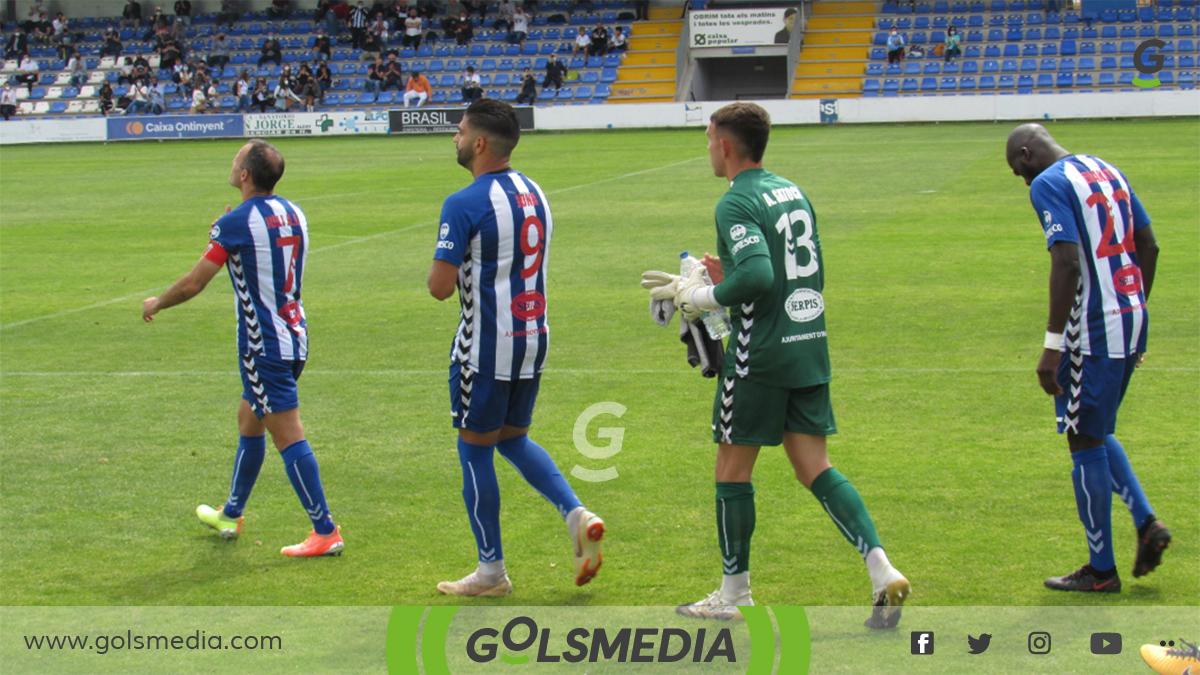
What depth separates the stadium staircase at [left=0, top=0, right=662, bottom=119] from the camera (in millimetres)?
44812

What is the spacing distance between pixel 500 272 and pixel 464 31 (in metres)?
46.7

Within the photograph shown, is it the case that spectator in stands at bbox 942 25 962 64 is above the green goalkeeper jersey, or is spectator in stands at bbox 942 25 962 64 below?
above

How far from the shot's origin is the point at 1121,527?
5543 millimetres

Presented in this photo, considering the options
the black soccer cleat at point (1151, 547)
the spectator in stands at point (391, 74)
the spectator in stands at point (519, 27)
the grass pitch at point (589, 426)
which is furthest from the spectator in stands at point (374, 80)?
the black soccer cleat at point (1151, 547)

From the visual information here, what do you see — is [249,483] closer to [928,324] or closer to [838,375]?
[838,375]

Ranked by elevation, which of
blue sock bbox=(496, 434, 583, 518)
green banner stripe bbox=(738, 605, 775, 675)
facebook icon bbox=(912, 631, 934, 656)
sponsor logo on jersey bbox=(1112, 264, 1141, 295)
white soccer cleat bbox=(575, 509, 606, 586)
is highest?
sponsor logo on jersey bbox=(1112, 264, 1141, 295)

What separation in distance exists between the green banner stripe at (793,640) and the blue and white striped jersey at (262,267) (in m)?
2.58

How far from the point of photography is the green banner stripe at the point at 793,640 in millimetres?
4156

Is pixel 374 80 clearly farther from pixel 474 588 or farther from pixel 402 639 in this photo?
pixel 402 639

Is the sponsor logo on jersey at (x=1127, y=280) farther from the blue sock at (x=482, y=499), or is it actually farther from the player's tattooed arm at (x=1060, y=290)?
the blue sock at (x=482, y=499)

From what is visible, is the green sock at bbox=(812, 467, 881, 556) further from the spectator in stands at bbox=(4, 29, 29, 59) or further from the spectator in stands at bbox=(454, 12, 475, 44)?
the spectator in stands at bbox=(4, 29, 29, 59)

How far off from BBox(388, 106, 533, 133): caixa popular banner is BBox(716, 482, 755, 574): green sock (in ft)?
113
